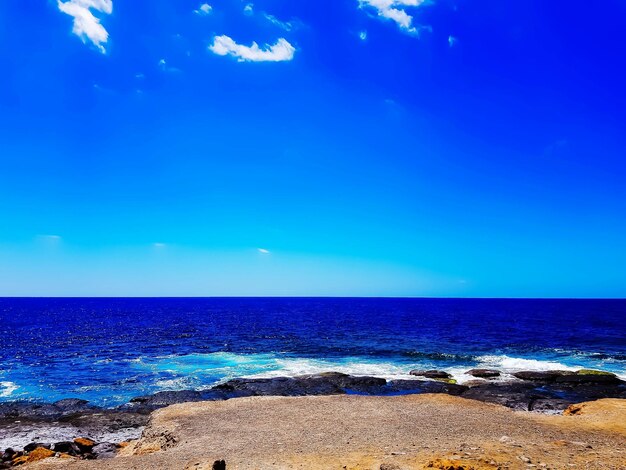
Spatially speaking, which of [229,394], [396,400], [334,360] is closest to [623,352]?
[334,360]

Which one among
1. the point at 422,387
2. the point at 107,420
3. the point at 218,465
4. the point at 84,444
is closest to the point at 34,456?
the point at 84,444

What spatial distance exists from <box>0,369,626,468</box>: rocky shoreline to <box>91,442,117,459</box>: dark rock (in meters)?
0.05

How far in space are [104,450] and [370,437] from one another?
13729 mm

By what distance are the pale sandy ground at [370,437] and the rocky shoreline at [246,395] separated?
8.33 feet

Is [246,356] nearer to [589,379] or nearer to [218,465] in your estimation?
[589,379]

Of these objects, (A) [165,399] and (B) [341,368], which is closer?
(A) [165,399]

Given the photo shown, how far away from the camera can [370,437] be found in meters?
19.4

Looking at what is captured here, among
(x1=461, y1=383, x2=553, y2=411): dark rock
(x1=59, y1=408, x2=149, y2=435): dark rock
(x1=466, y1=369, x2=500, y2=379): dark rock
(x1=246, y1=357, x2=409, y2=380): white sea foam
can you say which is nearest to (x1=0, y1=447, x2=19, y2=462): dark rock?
(x1=59, y1=408, x2=149, y2=435): dark rock

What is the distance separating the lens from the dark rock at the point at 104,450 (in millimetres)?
20562

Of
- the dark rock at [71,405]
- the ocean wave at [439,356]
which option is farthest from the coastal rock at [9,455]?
the ocean wave at [439,356]

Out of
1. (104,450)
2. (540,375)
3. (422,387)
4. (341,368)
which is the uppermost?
(540,375)

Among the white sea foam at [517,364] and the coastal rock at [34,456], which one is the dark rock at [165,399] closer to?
the coastal rock at [34,456]

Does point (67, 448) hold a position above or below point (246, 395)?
above

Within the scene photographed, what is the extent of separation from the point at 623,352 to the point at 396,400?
43.6m
